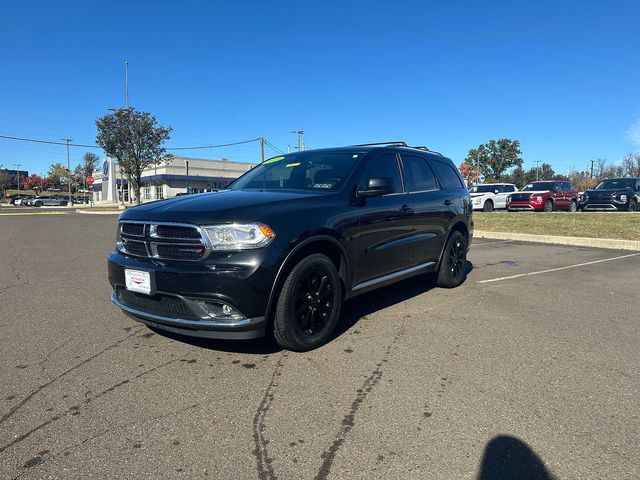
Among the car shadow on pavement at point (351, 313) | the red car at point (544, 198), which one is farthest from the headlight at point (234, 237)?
the red car at point (544, 198)

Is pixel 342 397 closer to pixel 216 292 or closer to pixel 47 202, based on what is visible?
pixel 216 292

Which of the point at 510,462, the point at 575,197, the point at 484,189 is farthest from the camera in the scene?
the point at 484,189

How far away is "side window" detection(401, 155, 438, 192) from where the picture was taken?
214 inches

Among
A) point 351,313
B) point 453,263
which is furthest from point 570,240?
point 351,313

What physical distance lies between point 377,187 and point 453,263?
2.60 meters

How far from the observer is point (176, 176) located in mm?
55938

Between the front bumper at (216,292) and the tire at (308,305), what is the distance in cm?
20

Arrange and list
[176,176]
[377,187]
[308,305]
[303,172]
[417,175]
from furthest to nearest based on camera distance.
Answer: [176,176]
[417,175]
[303,172]
[377,187]
[308,305]

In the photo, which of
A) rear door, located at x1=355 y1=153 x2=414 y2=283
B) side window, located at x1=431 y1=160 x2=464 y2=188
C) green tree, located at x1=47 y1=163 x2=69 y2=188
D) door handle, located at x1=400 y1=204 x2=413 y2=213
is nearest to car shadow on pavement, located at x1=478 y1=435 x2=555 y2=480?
rear door, located at x1=355 y1=153 x2=414 y2=283

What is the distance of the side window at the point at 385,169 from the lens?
475 cm

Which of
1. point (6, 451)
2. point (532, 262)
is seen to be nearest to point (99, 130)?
point (532, 262)

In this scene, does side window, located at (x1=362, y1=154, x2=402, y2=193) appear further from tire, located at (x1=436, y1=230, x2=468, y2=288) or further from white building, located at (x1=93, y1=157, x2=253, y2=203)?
white building, located at (x1=93, y1=157, x2=253, y2=203)

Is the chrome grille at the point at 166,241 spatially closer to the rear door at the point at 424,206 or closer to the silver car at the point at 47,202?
the rear door at the point at 424,206

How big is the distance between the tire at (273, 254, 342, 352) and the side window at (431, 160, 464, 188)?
2.83 m
